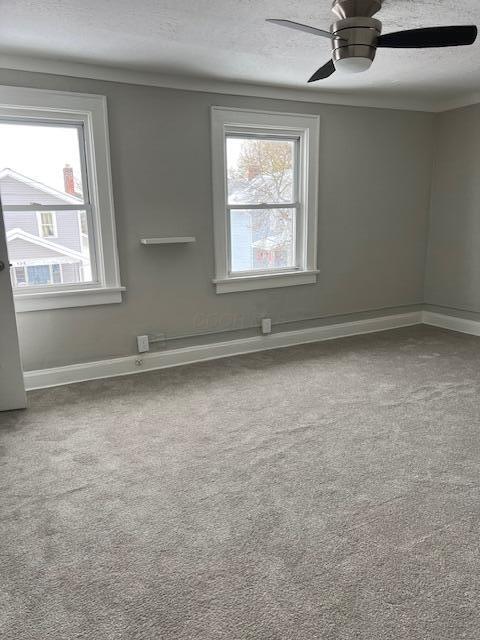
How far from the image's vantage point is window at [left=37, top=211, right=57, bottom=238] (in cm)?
328

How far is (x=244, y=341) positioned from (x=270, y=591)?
2804 millimetres

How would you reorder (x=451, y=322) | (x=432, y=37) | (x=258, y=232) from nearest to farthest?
(x=432, y=37), (x=258, y=232), (x=451, y=322)

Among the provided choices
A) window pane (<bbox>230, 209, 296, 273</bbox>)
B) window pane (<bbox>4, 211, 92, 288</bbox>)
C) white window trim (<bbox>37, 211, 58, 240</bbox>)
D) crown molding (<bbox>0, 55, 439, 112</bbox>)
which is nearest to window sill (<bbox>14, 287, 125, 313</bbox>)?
window pane (<bbox>4, 211, 92, 288</bbox>)

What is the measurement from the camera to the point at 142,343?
3.72 m

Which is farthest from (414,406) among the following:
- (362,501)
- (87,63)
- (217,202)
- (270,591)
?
(87,63)

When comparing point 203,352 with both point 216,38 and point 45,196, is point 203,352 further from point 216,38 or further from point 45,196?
point 216,38

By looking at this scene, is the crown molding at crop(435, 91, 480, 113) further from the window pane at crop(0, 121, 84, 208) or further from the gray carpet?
the window pane at crop(0, 121, 84, 208)

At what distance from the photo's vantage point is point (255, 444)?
2531 mm

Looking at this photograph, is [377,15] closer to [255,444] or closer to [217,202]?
[217,202]

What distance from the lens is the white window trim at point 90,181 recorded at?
10.0 feet

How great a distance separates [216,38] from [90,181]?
1371mm

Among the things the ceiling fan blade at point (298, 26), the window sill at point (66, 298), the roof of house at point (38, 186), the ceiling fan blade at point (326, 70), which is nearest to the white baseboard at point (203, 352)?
the window sill at point (66, 298)

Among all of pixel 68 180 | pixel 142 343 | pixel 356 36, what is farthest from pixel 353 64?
pixel 142 343

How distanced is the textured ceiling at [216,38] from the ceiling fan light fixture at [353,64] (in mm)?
310
